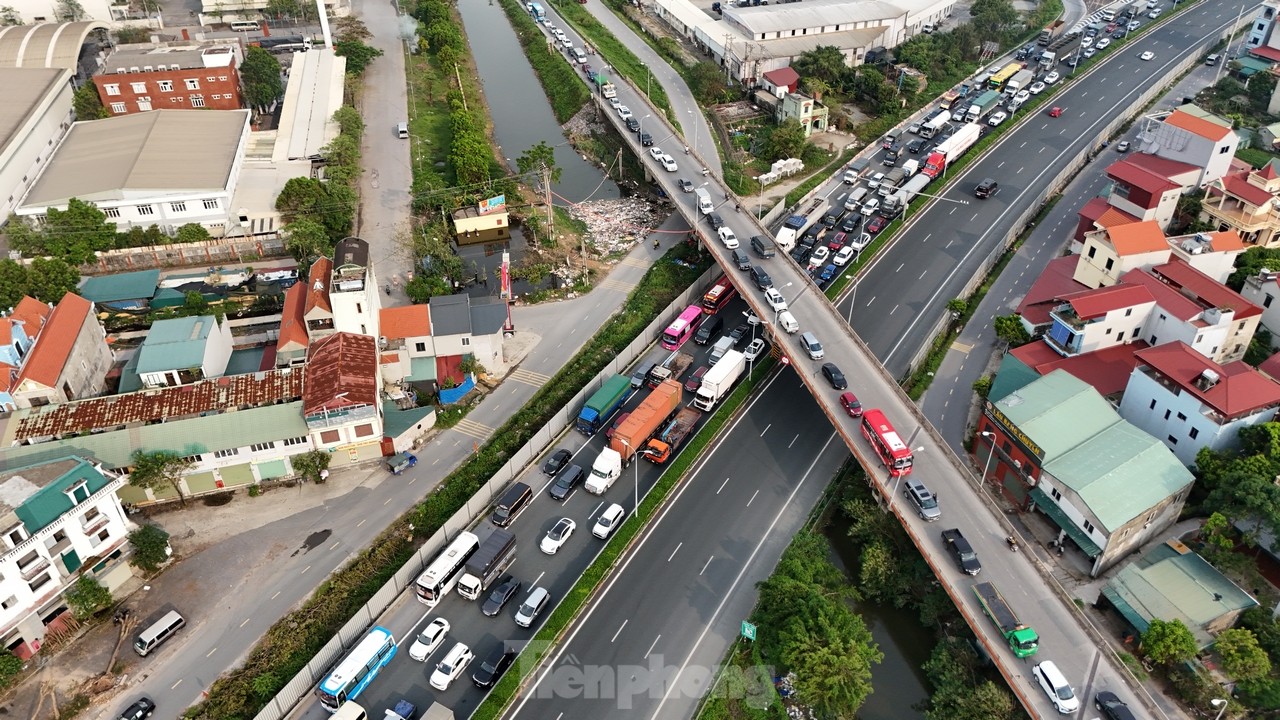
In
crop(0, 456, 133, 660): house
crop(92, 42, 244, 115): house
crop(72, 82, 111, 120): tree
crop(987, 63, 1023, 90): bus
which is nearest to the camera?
crop(0, 456, 133, 660): house

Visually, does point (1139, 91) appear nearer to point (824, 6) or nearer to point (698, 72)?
point (824, 6)

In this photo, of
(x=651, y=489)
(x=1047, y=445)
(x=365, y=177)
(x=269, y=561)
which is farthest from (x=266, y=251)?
(x=1047, y=445)

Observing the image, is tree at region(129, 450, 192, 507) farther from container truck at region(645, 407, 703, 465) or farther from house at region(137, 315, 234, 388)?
container truck at region(645, 407, 703, 465)

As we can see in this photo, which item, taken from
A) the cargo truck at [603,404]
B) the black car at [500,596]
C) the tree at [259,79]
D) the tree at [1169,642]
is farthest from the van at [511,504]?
the tree at [259,79]

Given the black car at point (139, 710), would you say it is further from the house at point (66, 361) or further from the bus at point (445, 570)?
the house at point (66, 361)

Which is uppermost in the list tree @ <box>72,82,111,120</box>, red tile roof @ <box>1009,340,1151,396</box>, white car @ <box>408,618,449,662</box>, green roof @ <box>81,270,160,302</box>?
tree @ <box>72,82,111,120</box>

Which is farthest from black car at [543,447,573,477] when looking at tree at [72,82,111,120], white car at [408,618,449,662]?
tree at [72,82,111,120]
